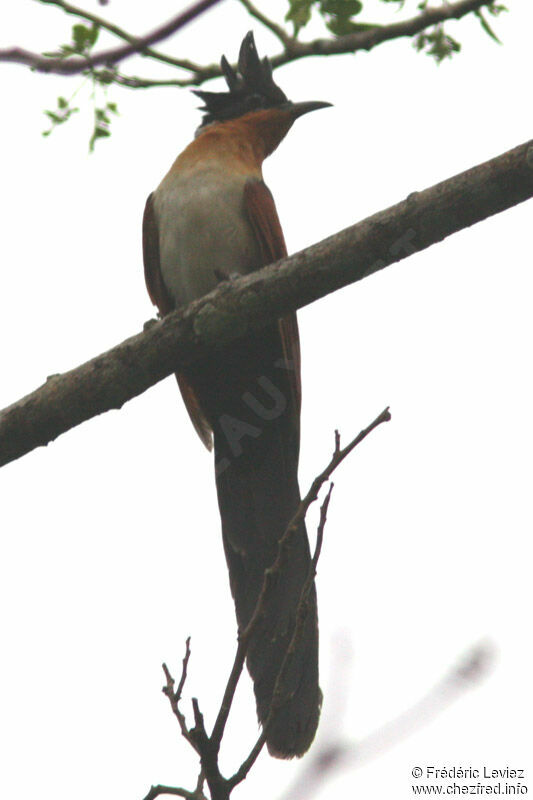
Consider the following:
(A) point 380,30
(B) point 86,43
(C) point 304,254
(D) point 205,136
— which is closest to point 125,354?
(C) point 304,254

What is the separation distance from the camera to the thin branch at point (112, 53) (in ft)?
4.74

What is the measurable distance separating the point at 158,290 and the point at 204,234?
480mm

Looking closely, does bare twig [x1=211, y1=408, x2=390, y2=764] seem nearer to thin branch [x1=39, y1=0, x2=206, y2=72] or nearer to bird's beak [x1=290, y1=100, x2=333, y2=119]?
thin branch [x1=39, y1=0, x2=206, y2=72]

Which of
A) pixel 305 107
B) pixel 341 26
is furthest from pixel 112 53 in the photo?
pixel 305 107

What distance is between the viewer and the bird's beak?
5359 mm

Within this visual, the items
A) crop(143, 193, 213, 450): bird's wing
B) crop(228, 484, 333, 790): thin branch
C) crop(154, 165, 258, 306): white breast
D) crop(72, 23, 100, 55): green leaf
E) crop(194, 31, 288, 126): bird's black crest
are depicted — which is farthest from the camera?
crop(194, 31, 288, 126): bird's black crest

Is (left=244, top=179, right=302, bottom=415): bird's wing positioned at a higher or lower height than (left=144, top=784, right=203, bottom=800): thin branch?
higher

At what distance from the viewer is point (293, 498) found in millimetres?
4570

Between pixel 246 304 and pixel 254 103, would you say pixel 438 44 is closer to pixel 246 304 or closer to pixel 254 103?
pixel 246 304

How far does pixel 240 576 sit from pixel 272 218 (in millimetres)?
1608

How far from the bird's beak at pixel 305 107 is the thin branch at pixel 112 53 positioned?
3.62 metres

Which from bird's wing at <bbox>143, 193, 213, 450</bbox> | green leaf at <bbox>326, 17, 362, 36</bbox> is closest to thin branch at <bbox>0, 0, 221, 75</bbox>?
green leaf at <bbox>326, 17, 362, 36</bbox>

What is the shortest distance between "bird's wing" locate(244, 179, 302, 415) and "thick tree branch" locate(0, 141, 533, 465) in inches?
33.4

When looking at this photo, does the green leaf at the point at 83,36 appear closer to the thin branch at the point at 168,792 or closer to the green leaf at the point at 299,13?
the green leaf at the point at 299,13
